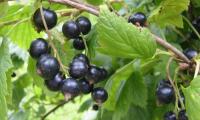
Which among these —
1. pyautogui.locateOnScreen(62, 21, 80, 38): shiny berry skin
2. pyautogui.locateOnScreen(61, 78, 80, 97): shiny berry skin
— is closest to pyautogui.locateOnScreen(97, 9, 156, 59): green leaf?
pyautogui.locateOnScreen(62, 21, 80, 38): shiny berry skin

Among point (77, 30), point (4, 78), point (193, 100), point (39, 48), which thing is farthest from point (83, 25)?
point (193, 100)

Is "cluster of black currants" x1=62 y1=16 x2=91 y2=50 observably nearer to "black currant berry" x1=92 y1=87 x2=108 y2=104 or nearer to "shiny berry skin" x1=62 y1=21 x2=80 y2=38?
"shiny berry skin" x1=62 y1=21 x2=80 y2=38

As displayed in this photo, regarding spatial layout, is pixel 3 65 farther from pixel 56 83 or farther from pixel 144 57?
pixel 144 57

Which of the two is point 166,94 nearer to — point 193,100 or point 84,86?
point 193,100

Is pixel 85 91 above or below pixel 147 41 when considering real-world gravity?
below

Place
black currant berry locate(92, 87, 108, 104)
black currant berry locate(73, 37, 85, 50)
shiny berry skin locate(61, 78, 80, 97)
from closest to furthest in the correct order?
shiny berry skin locate(61, 78, 80, 97)
black currant berry locate(92, 87, 108, 104)
black currant berry locate(73, 37, 85, 50)

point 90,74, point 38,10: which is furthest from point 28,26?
point 90,74

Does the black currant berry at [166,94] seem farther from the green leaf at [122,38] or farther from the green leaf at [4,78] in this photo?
the green leaf at [4,78]

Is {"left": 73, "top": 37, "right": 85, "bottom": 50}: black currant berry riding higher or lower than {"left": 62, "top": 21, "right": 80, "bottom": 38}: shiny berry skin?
lower
